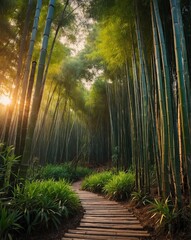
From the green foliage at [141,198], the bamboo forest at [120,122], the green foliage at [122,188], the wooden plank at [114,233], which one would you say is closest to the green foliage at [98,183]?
the bamboo forest at [120,122]

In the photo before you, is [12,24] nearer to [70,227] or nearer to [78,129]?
[70,227]

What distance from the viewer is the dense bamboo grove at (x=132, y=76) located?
97.7 inches

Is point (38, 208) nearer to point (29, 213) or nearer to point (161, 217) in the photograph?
point (29, 213)

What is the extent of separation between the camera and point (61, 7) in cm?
456

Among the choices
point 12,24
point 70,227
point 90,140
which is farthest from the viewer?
point 90,140

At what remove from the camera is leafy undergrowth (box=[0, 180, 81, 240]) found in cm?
209

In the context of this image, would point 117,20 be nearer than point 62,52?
Yes

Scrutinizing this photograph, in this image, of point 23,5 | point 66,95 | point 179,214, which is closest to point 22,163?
point 179,214

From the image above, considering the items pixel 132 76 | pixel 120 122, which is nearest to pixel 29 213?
pixel 132 76

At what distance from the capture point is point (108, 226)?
8.36 feet

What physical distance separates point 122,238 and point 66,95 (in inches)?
295

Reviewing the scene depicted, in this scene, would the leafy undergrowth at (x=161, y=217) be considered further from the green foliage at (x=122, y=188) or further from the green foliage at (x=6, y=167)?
the green foliage at (x=6, y=167)

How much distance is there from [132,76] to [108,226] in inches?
170

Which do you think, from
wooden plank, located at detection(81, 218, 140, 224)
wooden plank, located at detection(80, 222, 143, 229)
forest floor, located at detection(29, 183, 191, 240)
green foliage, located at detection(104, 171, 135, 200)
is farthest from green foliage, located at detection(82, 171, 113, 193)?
wooden plank, located at detection(80, 222, 143, 229)
